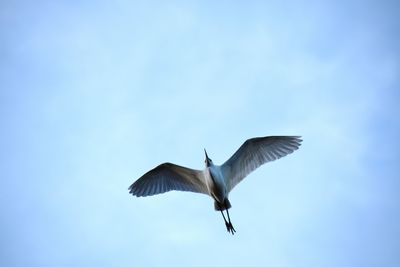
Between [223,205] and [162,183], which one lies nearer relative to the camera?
[223,205]

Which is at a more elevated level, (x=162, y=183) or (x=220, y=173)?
(x=162, y=183)

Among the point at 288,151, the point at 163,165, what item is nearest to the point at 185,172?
the point at 163,165

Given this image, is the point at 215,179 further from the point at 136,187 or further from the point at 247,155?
the point at 136,187

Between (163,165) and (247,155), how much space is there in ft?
9.11

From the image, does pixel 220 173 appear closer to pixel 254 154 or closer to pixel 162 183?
pixel 254 154

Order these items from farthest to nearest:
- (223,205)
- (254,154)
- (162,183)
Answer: (162,183)
(254,154)
(223,205)

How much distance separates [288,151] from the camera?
1652 cm

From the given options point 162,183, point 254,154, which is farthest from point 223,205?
point 162,183

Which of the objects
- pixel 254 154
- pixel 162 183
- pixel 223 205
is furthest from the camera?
pixel 162 183

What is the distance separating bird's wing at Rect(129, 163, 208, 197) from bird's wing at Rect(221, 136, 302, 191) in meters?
1.15

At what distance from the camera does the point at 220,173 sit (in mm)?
16406

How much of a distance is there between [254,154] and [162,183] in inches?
129

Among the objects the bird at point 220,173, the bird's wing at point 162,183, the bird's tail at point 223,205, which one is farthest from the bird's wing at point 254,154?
the bird's wing at point 162,183

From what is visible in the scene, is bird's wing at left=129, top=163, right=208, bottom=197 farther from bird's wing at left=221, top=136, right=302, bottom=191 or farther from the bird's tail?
bird's wing at left=221, top=136, right=302, bottom=191
